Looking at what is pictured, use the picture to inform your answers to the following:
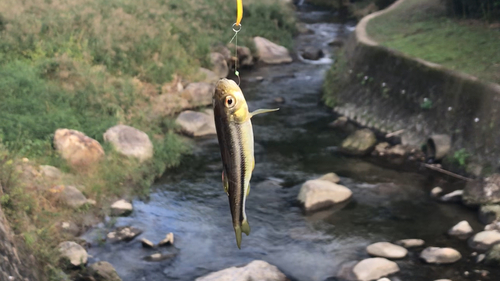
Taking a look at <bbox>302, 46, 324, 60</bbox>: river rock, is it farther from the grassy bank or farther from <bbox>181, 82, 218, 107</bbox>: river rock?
<bbox>181, 82, 218, 107</bbox>: river rock

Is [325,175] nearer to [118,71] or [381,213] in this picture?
[381,213]

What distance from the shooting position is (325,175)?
12.5 m

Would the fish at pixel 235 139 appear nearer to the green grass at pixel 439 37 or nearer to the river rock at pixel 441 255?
the river rock at pixel 441 255

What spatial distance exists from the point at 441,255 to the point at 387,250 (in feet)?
2.63

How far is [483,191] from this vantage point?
1098 cm

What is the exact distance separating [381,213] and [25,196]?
609 cm

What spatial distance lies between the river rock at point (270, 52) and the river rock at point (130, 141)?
10274 mm

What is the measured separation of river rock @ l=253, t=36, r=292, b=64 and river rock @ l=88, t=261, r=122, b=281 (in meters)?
15.1

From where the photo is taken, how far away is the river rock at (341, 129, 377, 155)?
14.1 metres

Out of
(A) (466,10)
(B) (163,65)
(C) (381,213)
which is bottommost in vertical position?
(C) (381,213)

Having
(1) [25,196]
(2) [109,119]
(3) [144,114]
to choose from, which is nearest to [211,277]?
(1) [25,196]

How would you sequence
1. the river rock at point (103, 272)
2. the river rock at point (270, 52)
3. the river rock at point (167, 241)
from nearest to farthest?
the river rock at point (103, 272) < the river rock at point (167, 241) < the river rock at point (270, 52)

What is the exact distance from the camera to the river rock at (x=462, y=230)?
33.1 ft

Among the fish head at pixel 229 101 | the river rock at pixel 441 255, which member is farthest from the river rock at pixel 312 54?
the fish head at pixel 229 101
